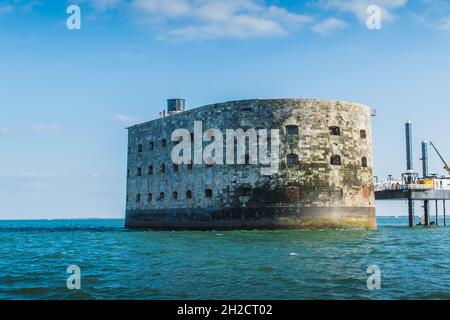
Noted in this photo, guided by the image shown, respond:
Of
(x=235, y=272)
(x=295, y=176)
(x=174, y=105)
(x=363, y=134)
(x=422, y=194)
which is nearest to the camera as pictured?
(x=235, y=272)

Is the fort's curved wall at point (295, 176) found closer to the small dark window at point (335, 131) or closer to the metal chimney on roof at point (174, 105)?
the small dark window at point (335, 131)

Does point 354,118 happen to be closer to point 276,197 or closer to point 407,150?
point 276,197

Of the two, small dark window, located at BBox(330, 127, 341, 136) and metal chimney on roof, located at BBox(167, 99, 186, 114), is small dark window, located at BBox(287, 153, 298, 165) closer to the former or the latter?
small dark window, located at BBox(330, 127, 341, 136)

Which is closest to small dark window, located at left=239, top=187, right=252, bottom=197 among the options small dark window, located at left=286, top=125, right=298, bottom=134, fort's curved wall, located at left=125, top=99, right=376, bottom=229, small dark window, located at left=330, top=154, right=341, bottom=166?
fort's curved wall, located at left=125, top=99, right=376, bottom=229

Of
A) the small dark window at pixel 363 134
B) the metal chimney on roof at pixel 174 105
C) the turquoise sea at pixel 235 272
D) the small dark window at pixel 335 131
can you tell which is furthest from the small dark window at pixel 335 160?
the metal chimney on roof at pixel 174 105

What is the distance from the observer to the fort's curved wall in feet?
99.0

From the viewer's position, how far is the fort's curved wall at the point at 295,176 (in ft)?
99.0

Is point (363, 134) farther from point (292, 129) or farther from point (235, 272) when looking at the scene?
point (235, 272)

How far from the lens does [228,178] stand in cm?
3112

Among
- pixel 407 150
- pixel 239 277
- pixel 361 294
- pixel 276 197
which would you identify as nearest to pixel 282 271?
pixel 239 277

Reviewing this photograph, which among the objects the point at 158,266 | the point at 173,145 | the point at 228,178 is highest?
the point at 173,145

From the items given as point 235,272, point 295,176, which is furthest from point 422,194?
point 235,272

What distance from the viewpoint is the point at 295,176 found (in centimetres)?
3025

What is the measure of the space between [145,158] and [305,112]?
13.1 m
